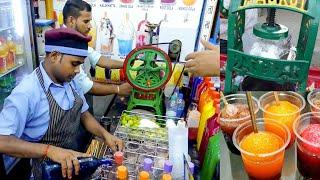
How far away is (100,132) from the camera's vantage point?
1806mm

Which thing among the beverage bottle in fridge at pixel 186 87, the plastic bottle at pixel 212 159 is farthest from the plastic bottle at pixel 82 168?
the beverage bottle in fridge at pixel 186 87

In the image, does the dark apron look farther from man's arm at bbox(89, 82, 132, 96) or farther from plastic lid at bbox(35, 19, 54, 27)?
plastic lid at bbox(35, 19, 54, 27)

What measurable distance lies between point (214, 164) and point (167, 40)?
1348 mm

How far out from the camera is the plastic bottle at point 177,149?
142 cm

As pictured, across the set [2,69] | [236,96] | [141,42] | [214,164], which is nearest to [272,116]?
[236,96]

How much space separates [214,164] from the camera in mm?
1296

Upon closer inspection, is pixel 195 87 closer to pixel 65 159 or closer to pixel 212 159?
pixel 212 159

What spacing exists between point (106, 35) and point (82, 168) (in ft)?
4.74

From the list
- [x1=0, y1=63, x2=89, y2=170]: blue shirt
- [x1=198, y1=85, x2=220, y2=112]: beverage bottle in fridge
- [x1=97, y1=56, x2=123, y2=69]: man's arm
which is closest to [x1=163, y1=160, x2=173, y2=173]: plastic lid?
[x1=198, y1=85, x2=220, y2=112]: beverage bottle in fridge

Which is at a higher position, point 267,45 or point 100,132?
point 267,45

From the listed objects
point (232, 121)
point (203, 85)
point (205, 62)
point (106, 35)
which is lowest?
point (203, 85)

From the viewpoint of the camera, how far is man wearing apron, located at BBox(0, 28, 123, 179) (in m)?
1.48

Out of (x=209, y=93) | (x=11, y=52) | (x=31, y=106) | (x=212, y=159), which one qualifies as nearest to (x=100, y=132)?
(x=31, y=106)

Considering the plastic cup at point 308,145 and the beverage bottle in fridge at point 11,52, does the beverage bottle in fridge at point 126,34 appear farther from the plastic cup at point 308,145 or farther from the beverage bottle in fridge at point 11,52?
the plastic cup at point 308,145
